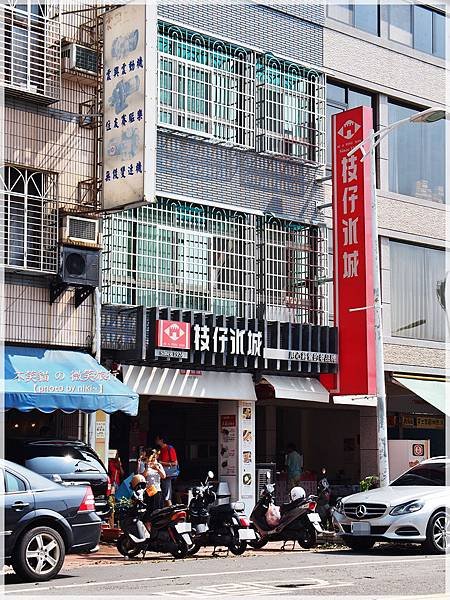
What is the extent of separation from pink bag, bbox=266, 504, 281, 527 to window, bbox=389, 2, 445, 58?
46.6 ft

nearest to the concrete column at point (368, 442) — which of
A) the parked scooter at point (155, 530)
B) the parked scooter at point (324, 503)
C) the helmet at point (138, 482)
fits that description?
the parked scooter at point (324, 503)

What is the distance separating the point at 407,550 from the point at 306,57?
1213cm

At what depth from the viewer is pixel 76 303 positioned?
66.2 ft

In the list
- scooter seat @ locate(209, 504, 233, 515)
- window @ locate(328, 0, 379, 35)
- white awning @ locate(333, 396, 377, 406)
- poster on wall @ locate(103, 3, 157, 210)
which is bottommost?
scooter seat @ locate(209, 504, 233, 515)

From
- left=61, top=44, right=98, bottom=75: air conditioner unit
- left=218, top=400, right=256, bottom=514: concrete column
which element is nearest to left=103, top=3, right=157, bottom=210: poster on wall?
left=61, top=44, right=98, bottom=75: air conditioner unit

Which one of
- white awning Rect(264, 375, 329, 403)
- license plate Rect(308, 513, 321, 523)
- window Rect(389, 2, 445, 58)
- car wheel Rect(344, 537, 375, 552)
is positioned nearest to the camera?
car wheel Rect(344, 537, 375, 552)

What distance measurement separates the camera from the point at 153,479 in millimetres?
19188

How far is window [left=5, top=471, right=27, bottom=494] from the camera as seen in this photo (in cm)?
1373

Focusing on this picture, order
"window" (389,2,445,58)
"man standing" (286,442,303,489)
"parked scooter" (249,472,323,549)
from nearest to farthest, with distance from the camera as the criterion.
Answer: "parked scooter" (249,472,323,549)
"man standing" (286,442,303,489)
"window" (389,2,445,58)

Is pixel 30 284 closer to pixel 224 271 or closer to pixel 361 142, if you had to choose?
pixel 224 271

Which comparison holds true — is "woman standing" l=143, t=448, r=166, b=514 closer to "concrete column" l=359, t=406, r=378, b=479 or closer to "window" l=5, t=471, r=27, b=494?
"window" l=5, t=471, r=27, b=494

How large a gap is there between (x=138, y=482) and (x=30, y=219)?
5.21 meters

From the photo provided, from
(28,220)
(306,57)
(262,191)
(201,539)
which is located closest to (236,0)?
(306,57)

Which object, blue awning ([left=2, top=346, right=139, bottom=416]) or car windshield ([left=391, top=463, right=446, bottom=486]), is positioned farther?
car windshield ([left=391, top=463, right=446, bottom=486])
